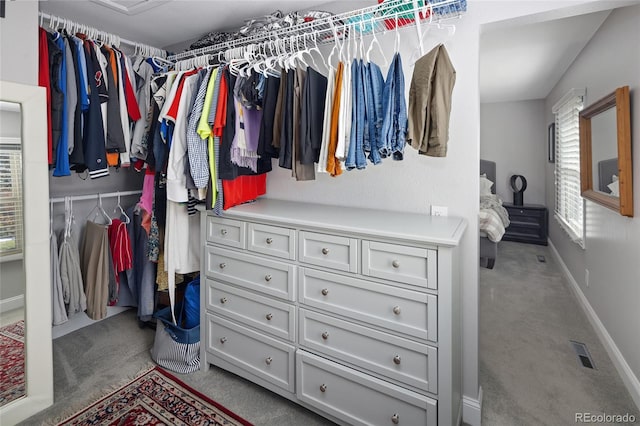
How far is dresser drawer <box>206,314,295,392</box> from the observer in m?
1.79

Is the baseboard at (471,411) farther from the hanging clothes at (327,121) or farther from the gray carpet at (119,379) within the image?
the hanging clothes at (327,121)

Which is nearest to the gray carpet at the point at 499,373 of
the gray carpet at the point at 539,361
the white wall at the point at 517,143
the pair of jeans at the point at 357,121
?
the gray carpet at the point at 539,361

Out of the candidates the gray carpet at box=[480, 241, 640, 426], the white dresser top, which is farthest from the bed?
the white dresser top

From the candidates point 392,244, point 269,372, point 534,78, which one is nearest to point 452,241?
point 392,244

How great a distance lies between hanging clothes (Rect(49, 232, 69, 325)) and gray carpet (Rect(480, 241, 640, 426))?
2.70 m

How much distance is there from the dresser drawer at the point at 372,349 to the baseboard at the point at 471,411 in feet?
1.82

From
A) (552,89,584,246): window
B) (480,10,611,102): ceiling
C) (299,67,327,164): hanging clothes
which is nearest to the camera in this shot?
(299,67,327,164): hanging clothes

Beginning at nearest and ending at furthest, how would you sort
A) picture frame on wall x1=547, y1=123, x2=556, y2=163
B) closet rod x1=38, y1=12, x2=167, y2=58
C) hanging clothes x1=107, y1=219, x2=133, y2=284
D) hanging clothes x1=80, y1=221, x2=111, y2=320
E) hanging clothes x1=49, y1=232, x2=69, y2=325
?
closet rod x1=38, y1=12, x2=167, y2=58, hanging clothes x1=49, y1=232, x2=69, y2=325, hanging clothes x1=80, y1=221, x2=111, y2=320, hanging clothes x1=107, y1=219, x2=133, y2=284, picture frame on wall x1=547, y1=123, x2=556, y2=163

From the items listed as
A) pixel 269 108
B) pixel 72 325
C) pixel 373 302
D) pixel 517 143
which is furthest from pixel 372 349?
pixel 517 143

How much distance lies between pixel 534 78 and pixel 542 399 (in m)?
4.12

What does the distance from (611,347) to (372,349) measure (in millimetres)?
1947

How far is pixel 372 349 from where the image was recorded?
4.99 feet

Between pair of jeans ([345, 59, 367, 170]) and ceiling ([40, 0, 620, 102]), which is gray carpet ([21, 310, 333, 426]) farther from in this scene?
ceiling ([40, 0, 620, 102])

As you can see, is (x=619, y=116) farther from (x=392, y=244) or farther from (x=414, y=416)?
(x=414, y=416)
